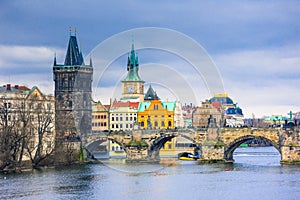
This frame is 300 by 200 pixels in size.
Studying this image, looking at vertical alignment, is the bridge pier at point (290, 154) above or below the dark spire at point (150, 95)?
below

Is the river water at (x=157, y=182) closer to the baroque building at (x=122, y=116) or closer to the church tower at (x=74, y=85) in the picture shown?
the church tower at (x=74, y=85)

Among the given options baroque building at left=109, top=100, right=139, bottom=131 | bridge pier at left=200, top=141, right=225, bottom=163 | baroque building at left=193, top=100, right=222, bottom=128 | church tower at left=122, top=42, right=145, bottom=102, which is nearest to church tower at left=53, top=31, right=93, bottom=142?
baroque building at left=109, top=100, right=139, bottom=131

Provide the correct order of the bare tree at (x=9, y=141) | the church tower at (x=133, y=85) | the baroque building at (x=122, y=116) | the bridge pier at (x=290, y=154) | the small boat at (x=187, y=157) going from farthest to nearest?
the church tower at (x=133, y=85), the baroque building at (x=122, y=116), the small boat at (x=187, y=157), the bridge pier at (x=290, y=154), the bare tree at (x=9, y=141)

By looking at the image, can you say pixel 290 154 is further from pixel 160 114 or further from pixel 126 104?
pixel 126 104

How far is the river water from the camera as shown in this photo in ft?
236

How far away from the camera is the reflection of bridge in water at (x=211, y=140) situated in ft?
336

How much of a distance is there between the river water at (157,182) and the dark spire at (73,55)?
3071 centimetres

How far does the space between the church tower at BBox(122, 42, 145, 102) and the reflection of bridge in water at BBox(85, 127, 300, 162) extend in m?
42.3

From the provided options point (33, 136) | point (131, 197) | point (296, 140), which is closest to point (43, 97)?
point (33, 136)

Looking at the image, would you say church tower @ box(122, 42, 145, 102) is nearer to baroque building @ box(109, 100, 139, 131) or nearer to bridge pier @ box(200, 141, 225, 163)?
baroque building @ box(109, 100, 139, 131)

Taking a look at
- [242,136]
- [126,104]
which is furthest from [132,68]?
[242,136]

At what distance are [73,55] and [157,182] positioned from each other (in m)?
52.4

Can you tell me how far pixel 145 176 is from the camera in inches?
3479

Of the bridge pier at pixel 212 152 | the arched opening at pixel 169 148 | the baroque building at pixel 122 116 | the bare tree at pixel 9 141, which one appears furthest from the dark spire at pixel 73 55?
the bare tree at pixel 9 141
